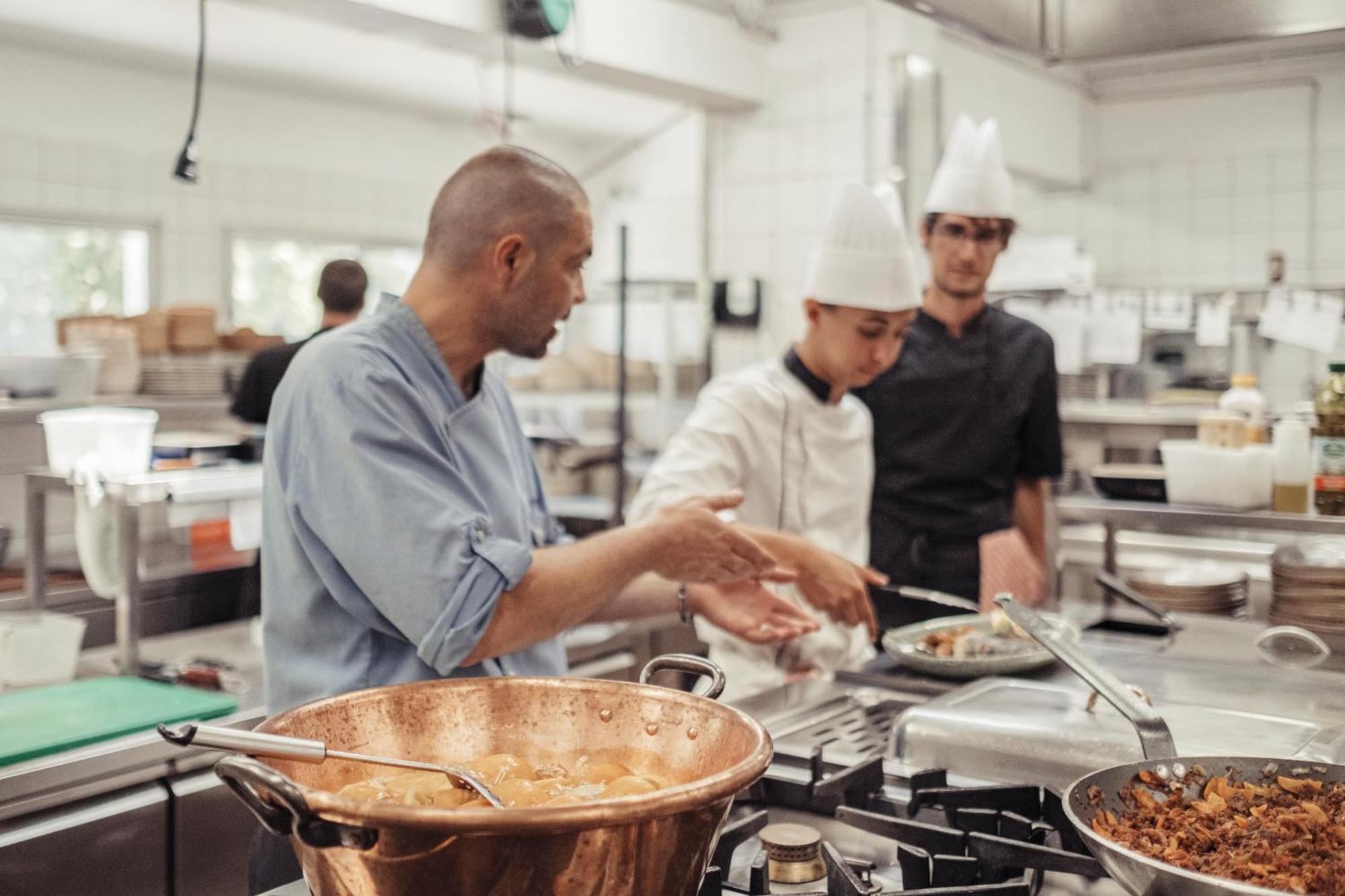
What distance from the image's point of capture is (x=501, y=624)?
1.50 metres

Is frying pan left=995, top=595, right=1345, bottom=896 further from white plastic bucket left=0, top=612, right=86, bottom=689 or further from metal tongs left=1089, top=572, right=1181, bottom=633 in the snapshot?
white plastic bucket left=0, top=612, right=86, bottom=689

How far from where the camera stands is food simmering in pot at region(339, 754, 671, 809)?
0.98 meters

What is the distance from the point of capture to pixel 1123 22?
2.20 m

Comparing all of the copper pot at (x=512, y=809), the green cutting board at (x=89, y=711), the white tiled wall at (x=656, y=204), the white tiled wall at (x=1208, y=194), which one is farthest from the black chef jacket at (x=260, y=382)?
the white tiled wall at (x=1208, y=194)

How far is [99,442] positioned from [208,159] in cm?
368

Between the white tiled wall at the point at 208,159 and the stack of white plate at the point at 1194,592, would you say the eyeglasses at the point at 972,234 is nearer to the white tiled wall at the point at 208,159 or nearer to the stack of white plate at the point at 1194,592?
the stack of white plate at the point at 1194,592

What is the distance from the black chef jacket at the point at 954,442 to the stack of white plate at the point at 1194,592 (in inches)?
16.6

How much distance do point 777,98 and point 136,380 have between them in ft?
9.86

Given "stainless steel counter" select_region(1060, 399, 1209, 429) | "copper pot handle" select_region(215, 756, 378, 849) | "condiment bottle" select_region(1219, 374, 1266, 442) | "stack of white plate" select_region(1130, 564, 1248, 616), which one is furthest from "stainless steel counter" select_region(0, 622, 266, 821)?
"stainless steel counter" select_region(1060, 399, 1209, 429)

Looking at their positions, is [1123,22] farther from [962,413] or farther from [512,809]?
[512,809]

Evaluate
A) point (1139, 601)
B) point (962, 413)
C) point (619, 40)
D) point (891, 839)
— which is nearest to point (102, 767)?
point (891, 839)

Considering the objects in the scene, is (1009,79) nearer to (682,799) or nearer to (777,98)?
(777,98)

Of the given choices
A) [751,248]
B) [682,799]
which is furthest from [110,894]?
[751,248]

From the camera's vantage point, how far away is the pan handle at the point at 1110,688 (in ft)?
4.54
